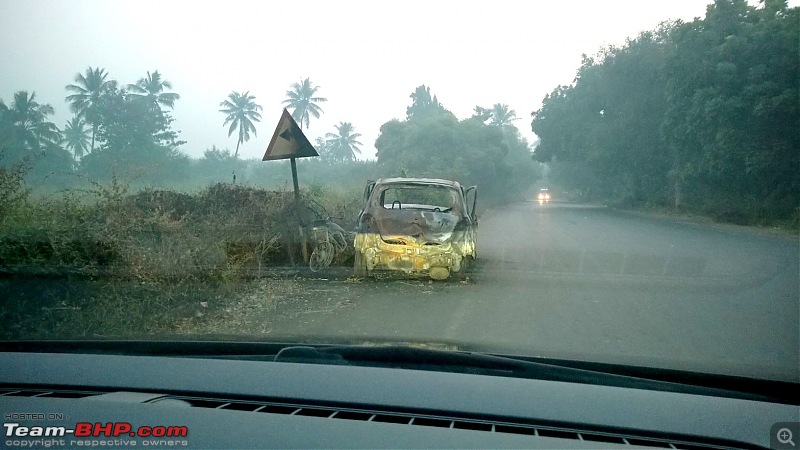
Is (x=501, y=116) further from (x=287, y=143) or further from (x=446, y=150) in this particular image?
(x=287, y=143)

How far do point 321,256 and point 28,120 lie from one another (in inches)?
580

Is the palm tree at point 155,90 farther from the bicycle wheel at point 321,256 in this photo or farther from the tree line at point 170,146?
the bicycle wheel at point 321,256

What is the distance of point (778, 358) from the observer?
18.7 ft

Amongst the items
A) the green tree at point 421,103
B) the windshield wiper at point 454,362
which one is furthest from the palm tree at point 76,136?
the green tree at point 421,103

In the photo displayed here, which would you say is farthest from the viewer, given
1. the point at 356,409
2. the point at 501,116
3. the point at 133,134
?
the point at 501,116

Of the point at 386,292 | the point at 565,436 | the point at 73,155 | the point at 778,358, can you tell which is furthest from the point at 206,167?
the point at 565,436

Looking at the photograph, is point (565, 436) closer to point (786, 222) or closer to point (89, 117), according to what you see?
point (786, 222)

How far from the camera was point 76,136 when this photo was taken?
27.2 m

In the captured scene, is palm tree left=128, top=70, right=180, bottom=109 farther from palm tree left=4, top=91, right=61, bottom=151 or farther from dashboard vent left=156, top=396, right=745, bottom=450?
dashboard vent left=156, top=396, right=745, bottom=450

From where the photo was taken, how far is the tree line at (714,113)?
22.0 metres

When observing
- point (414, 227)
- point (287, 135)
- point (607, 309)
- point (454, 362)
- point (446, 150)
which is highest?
point (287, 135)

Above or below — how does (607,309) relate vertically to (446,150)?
below

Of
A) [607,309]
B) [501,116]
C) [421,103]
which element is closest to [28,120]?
[607,309]

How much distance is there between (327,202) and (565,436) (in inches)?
657
